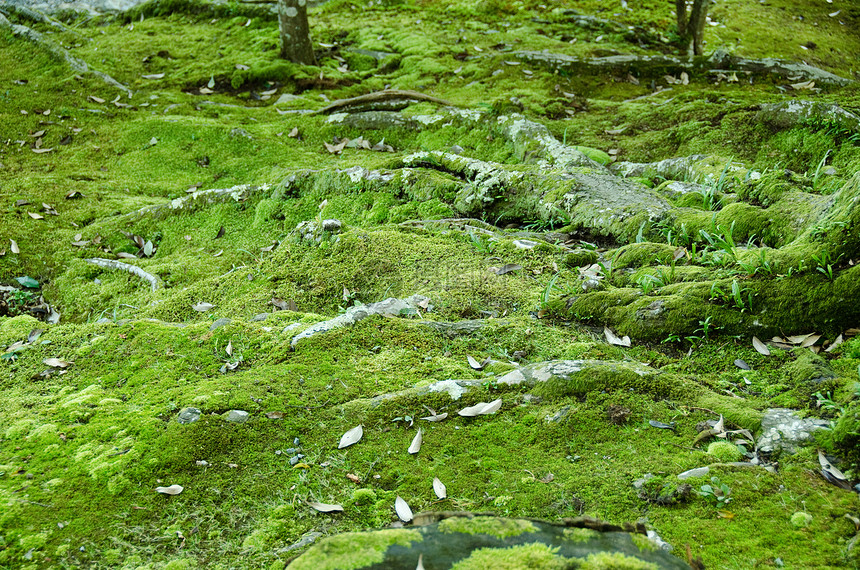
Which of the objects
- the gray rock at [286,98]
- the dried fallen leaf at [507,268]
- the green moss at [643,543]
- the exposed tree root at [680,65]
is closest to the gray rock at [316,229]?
the dried fallen leaf at [507,268]

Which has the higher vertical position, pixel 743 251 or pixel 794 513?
pixel 743 251

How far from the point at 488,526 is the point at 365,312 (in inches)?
82.3

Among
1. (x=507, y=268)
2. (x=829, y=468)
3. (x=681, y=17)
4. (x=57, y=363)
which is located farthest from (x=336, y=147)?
(x=681, y=17)

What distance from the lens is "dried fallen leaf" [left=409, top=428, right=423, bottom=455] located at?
8.99ft

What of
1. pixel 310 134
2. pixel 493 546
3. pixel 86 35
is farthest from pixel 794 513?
pixel 86 35

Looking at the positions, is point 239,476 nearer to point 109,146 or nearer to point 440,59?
point 109,146

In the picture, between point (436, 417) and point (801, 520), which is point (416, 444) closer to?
point (436, 417)

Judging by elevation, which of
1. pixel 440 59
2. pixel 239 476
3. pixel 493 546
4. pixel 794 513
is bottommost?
pixel 239 476

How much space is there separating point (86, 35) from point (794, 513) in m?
13.6

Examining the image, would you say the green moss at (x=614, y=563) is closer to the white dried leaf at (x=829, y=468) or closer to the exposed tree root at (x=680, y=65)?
the white dried leaf at (x=829, y=468)

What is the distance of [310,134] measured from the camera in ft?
24.4

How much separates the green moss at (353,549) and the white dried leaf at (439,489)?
64 cm

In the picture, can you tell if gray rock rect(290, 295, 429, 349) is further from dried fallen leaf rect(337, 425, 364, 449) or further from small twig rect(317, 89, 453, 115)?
small twig rect(317, 89, 453, 115)

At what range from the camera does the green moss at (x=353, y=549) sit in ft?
5.80
